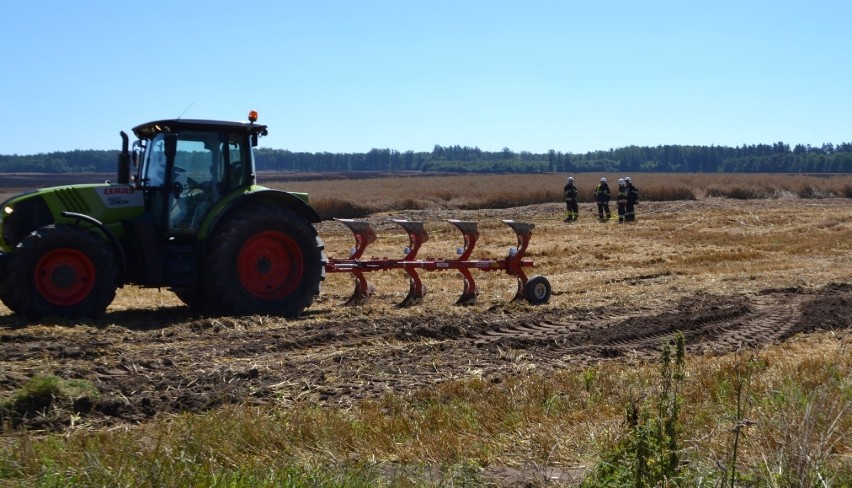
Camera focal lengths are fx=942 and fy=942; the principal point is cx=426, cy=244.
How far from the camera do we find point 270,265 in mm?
11164

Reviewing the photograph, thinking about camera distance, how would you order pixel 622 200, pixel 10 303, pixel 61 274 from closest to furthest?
pixel 10 303
pixel 61 274
pixel 622 200

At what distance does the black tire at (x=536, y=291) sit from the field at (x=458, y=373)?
0.16 metres

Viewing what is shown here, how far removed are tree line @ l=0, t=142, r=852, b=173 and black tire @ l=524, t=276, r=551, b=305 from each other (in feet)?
229

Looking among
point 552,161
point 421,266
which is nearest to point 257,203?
point 421,266

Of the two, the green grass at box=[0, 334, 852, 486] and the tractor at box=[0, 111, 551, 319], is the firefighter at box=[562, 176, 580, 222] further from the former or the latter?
the green grass at box=[0, 334, 852, 486]

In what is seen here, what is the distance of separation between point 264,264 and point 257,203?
73cm

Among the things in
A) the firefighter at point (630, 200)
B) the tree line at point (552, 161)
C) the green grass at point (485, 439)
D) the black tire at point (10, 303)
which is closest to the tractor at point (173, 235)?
the black tire at point (10, 303)

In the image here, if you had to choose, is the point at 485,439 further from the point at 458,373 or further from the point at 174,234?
Answer: the point at 174,234

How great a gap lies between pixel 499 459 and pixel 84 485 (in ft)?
7.42

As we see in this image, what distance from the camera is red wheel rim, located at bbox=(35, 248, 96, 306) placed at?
982 cm

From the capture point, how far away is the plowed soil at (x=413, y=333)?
24.0 ft

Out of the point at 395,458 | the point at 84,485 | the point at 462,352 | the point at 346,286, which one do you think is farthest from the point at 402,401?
the point at 346,286

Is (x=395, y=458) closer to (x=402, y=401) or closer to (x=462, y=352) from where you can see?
(x=402, y=401)

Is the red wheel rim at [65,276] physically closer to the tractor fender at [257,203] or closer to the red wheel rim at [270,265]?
the tractor fender at [257,203]
